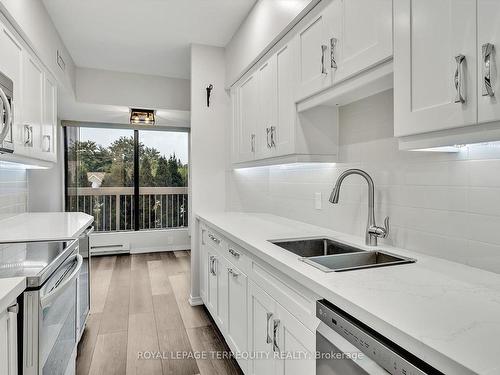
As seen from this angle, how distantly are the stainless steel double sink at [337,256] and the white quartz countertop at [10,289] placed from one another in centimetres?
108

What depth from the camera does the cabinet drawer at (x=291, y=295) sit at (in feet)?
3.93

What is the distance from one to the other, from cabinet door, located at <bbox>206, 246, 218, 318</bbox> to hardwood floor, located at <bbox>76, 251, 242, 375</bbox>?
205mm

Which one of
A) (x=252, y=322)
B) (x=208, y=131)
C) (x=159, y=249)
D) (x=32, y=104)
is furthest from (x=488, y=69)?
(x=159, y=249)

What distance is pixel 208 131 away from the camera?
139 inches

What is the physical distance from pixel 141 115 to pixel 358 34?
3.87 m

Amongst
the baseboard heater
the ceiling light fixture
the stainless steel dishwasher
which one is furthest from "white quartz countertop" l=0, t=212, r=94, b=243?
the baseboard heater

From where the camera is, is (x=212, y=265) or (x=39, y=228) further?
(x=212, y=265)

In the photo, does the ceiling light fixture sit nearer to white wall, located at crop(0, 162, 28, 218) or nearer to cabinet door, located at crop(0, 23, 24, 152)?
white wall, located at crop(0, 162, 28, 218)

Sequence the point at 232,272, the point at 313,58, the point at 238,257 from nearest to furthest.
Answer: the point at 313,58 → the point at 238,257 → the point at 232,272

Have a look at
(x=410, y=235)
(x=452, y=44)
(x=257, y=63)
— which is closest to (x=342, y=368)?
(x=410, y=235)

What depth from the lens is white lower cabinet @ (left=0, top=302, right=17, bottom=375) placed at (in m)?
1.07

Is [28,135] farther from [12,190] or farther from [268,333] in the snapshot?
[268,333]

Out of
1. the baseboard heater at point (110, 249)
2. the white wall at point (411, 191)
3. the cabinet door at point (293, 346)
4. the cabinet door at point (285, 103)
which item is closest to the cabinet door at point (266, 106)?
the cabinet door at point (285, 103)

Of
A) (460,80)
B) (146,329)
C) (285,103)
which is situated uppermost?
(285,103)
